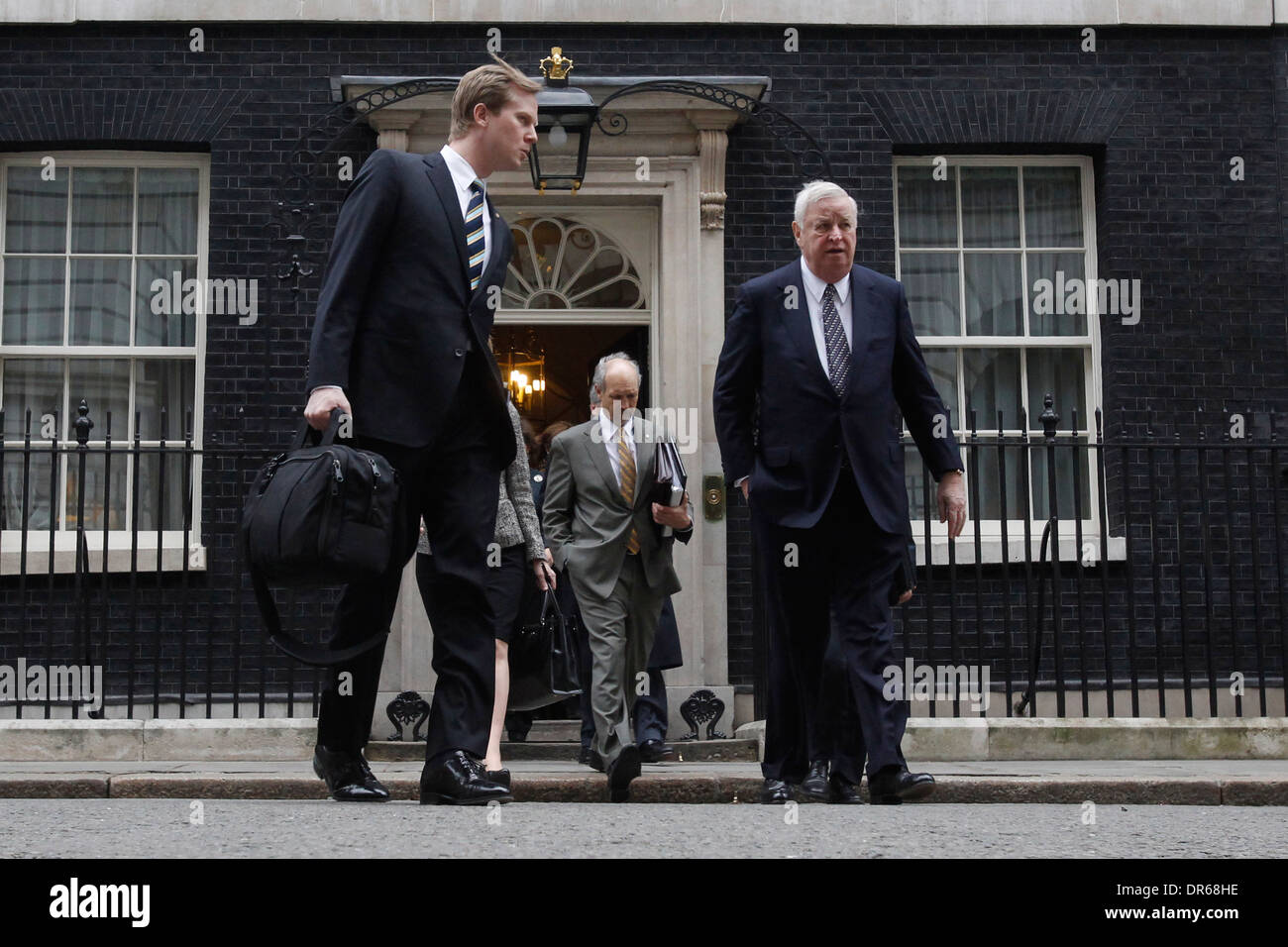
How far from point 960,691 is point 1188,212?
11.2ft

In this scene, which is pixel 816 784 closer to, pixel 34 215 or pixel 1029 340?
pixel 1029 340

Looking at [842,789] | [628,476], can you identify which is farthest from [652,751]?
[842,789]

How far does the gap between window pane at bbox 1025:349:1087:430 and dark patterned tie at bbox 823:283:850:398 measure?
5270 millimetres

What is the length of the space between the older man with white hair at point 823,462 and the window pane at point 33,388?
6.09 metres

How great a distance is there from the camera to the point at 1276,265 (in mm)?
10953

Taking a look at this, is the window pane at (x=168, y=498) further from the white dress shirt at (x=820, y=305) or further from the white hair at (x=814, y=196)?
the white hair at (x=814, y=196)

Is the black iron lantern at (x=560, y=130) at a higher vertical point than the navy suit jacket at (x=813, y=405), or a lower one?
higher

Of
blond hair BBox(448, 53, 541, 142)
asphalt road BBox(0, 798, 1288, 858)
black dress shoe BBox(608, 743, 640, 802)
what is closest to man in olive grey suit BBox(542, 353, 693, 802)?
black dress shoe BBox(608, 743, 640, 802)

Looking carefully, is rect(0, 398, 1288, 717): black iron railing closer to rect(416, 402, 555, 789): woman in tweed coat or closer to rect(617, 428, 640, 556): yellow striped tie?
rect(617, 428, 640, 556): yellow striped tie

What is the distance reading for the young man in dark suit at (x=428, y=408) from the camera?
498 cm

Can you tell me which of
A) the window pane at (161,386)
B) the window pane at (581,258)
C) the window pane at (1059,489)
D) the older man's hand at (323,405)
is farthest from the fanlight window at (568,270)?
the older man's hand at (323,405)

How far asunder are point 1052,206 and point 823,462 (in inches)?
233

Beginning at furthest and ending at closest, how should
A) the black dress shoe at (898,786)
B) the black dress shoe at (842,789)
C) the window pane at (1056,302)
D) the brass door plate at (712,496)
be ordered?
1. the window pane at (1056,302)
2. the brass door plate at (712,496)
3. the black dress shoe at (842,789)
4. the black dress shoe at (898,786)
